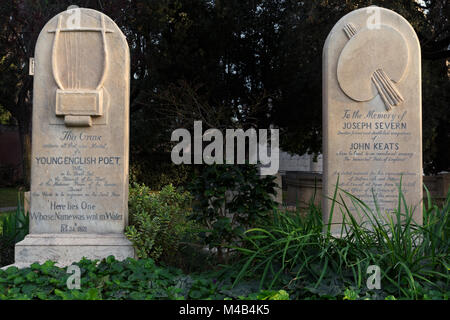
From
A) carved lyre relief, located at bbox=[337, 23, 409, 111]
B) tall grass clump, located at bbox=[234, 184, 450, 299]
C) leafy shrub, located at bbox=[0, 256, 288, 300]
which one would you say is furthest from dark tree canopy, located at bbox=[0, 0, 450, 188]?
tall grass clump, located at bbox=[234, 184, 450, 299]

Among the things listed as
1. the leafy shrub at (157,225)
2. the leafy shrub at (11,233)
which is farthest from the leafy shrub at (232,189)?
the leafy shrub at (11,233)

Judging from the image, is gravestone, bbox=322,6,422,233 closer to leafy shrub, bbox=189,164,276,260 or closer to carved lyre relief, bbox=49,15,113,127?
leafy shrub, bbox=189,164,276,260

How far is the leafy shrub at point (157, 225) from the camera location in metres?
4.57

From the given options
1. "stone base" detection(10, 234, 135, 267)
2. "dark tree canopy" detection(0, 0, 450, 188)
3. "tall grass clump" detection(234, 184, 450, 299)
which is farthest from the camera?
"dark tree canopy" detection(0, 0, 450, 188)

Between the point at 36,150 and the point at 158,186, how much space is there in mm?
9331

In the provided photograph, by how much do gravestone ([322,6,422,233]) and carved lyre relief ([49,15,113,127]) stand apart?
2.89m

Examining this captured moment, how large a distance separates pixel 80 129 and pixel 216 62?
863 cm

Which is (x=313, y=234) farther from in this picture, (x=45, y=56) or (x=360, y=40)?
(x=45, y=56)

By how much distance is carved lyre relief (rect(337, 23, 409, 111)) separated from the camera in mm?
5246

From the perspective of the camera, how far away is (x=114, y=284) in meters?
3.41

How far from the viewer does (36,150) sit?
15.9ft

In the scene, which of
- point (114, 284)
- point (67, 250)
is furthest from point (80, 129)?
point (114, 284)

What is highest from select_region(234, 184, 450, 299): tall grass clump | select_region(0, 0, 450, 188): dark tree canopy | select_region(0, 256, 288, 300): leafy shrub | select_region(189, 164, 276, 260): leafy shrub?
select_region(0, 0, 450, 188): dark tree canopy

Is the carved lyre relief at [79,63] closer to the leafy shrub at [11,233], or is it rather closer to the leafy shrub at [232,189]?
the leafy shrub at [232,189]
